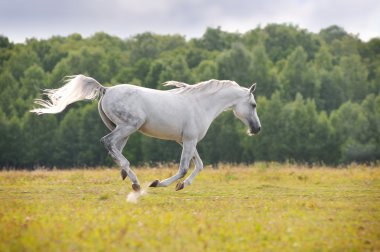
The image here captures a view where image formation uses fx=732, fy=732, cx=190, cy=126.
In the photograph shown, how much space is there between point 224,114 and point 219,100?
59269mm

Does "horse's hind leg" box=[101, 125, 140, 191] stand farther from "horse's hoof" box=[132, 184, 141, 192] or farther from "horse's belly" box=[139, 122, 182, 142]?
"horse's belly" box=[139, 122, 182, 142]

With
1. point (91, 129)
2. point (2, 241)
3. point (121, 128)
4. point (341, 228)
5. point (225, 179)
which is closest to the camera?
point (2, 241)

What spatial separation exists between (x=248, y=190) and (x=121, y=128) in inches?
155

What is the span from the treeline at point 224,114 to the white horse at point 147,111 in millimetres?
57044

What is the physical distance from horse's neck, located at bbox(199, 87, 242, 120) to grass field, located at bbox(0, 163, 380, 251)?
1746 millimetres

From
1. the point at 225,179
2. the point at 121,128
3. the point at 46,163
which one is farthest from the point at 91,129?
the point at 121,128

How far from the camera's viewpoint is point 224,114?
74.8 metres

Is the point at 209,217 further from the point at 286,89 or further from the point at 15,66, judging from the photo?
the point at 15,66

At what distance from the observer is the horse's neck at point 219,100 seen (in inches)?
603

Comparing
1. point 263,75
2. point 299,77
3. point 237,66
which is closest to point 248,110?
point 237,66

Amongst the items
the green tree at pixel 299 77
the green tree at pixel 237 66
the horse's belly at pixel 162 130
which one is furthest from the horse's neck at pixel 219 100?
the green tree at pixel 299 77

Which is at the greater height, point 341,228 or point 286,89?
point 286,89

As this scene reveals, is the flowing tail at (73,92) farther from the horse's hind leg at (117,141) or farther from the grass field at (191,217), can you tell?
the grass field at (191,217)

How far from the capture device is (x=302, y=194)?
15.7 meters
